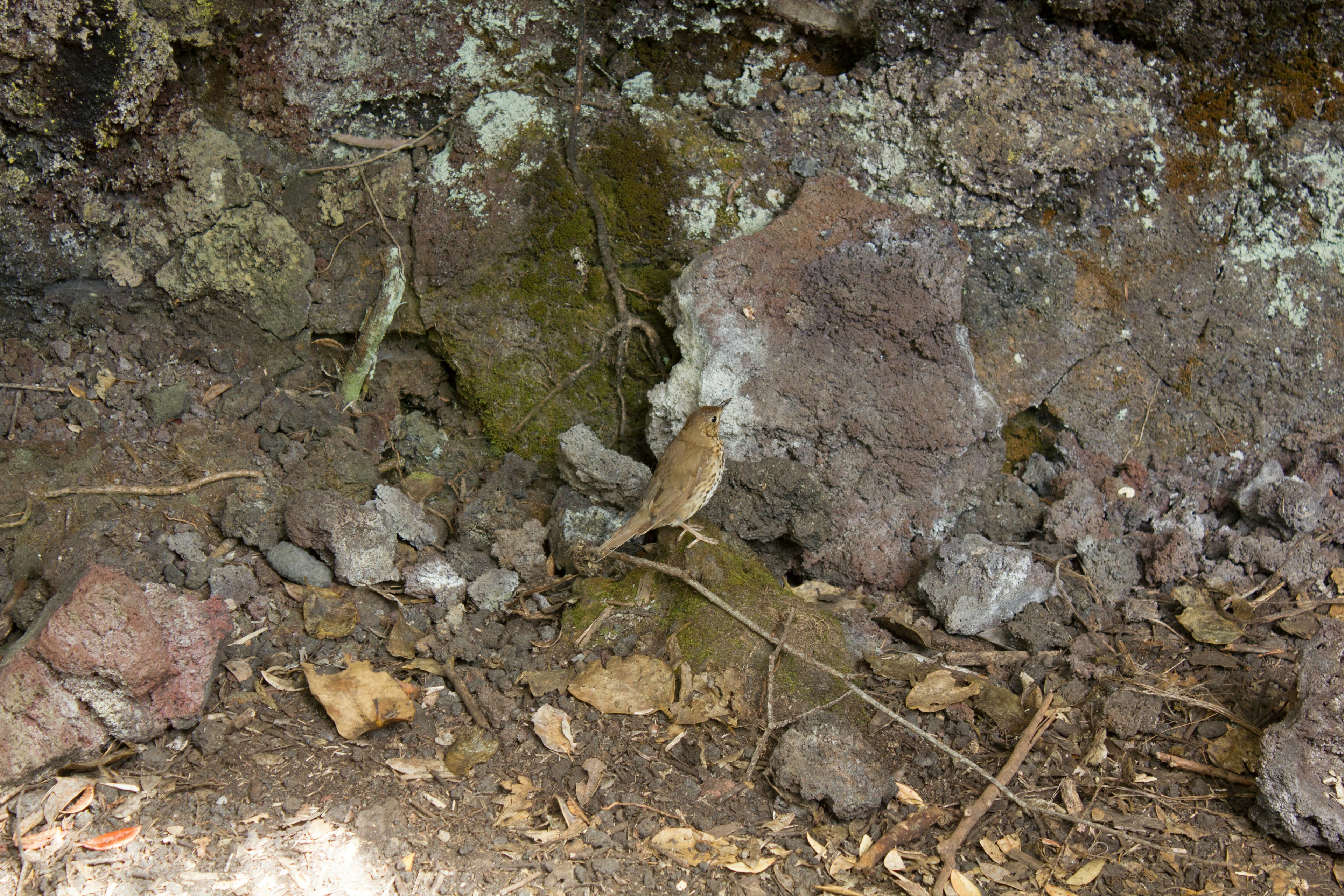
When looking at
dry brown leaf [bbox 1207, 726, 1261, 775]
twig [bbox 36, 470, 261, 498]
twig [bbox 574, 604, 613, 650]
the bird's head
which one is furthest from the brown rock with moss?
twig [bbox 36, 470, 261, 498]

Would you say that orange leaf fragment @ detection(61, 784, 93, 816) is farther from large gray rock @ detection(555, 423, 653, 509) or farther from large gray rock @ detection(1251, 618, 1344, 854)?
large gray rock @ detection(1251, 618, 1344, 854)

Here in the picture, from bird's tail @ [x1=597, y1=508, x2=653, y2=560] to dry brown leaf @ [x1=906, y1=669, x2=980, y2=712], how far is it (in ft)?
3.51

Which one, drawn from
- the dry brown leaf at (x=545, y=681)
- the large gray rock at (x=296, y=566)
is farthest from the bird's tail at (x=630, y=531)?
the large gray rock at (x=296, y=566)

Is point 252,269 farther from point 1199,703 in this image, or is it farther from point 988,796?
point 1199,703

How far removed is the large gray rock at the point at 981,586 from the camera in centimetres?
342

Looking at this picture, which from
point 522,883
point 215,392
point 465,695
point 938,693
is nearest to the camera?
point 522,883

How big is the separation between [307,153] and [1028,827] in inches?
138

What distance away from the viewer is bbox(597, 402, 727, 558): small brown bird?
10.8 feet

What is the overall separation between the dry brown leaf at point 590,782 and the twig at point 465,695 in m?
0.36

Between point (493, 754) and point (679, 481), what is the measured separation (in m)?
1.09

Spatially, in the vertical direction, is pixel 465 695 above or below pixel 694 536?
below

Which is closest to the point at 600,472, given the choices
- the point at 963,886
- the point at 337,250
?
the point at 337,250

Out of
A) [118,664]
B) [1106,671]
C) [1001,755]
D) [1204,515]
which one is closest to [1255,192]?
[1204,515]

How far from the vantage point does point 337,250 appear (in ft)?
12.5
